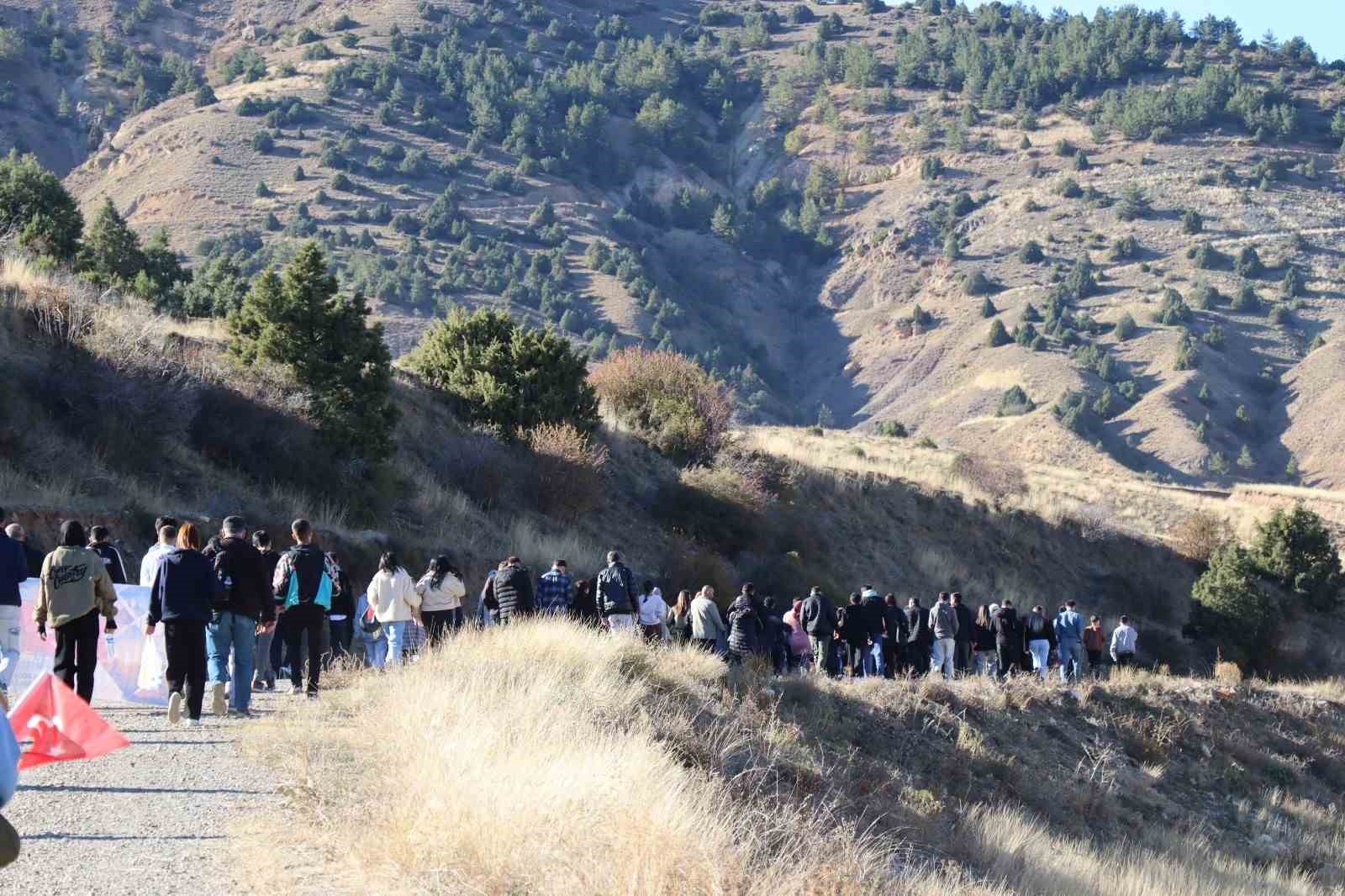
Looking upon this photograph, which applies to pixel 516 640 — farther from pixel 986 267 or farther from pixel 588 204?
pixel 588 204

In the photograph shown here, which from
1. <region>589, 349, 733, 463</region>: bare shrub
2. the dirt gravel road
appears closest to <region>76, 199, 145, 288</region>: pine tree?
<region>589, 349, 733, 463</region>: bare shrub

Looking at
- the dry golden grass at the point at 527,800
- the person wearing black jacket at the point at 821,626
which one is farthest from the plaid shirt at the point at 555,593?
the dry golden grass at the point at 527,800

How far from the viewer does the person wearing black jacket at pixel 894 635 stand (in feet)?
69.9

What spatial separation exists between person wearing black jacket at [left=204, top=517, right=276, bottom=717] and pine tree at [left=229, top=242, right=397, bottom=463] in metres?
15.6

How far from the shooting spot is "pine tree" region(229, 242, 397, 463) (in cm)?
2750

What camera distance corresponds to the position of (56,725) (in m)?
7.25

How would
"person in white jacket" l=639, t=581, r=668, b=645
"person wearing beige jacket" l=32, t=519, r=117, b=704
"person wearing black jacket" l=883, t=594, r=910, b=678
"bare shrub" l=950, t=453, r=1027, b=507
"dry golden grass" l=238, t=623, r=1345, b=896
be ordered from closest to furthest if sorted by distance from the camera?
"dry golden grass" l=238, t=623, r=1345, b=896 → "person wearing beige jacket" l=32, t=519, r=117, b=704 → "person in white jacket" l=639, t=581, r=668, b=645 → "person wearing black jacket" l=883, t=594, r=910, b=678 → "bare shrub" l=950, t=453, r=1027, b=507

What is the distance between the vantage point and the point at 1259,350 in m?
96.8

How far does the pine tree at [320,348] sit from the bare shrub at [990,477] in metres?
26.1

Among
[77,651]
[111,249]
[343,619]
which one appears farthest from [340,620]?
[111,249]

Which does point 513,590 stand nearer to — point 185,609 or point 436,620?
point 436,620

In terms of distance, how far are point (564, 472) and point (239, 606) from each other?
67.4 feet

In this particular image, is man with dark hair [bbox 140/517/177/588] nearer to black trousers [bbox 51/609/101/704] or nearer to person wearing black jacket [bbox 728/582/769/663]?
black trousers [bbox 51/609/101/704]

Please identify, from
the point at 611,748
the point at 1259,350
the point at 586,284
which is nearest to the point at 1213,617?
the point at 611,748
